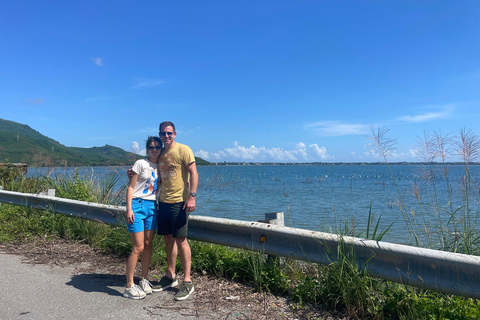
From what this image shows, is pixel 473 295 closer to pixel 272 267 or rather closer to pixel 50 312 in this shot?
pixel 272 267

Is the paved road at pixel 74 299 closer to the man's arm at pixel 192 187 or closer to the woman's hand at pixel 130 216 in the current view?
the woman's hand at pixel 130 216

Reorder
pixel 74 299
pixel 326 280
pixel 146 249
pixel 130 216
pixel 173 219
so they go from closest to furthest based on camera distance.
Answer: pixel 326 280 < pixel 74 299 < pixel 130 216 < pixel 173 219 < pixel 146 249

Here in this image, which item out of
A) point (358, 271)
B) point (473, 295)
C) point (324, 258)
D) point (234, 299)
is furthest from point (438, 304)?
point (234, 299)

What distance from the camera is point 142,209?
4176 millimetres

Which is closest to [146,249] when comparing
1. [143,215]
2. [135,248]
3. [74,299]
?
[135,248]

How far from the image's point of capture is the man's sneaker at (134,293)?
3.91 meters

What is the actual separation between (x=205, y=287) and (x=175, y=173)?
4.68 ft

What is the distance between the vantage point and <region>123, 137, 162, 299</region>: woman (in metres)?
4.07

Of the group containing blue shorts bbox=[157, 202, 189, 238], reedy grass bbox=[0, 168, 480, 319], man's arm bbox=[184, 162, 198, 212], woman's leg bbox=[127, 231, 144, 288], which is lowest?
reedy grass bbox=[0, 168, 480, 319]

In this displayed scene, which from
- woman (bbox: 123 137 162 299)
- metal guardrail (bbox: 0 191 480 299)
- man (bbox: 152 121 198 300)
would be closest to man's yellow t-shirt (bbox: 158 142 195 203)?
man (bbox: 152 121 198 300)

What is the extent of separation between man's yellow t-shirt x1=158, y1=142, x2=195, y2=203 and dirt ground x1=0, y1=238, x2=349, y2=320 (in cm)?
114

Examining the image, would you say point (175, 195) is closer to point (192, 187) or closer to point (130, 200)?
point (192, 187)

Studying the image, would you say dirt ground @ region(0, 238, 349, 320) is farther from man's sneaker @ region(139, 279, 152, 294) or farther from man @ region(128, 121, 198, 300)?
man's sneaker @ region(139, 279, 152, 294)

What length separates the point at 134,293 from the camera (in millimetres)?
3918
